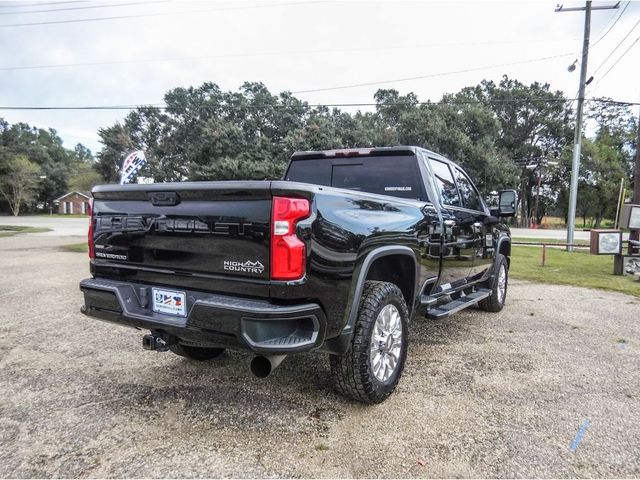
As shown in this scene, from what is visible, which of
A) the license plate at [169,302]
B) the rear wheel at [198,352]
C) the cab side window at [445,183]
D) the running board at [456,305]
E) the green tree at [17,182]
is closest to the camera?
the license plate at [169,302]

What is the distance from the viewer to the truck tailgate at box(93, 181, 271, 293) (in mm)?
2355

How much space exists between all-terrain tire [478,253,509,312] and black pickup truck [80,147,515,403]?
2.19 metres

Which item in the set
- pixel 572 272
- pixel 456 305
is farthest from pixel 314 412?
pixel 572 272

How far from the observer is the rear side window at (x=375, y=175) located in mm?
3928

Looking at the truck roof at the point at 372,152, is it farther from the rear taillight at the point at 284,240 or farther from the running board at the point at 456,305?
the rear taillight at the point at 284,240

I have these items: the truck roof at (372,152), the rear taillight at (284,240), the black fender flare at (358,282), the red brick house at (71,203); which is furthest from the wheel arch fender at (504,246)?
the red brick house at (71,203)

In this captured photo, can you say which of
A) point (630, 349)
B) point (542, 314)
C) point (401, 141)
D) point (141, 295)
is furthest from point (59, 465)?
point (401, 141)

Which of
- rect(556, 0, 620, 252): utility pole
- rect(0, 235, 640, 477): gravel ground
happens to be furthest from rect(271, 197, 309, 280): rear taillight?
rect(556, 0, 620, 252): utility pole

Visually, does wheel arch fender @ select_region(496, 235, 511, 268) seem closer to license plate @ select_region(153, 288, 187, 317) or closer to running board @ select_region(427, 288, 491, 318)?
running board @ select_region(427, 288, 491, 318)

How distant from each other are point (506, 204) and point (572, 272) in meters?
5.81

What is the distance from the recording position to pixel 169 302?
266cm

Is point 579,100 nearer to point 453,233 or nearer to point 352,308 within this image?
point 453,233

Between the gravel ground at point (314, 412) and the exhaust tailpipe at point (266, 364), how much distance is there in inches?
17.6

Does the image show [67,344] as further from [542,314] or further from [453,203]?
[542,314]
